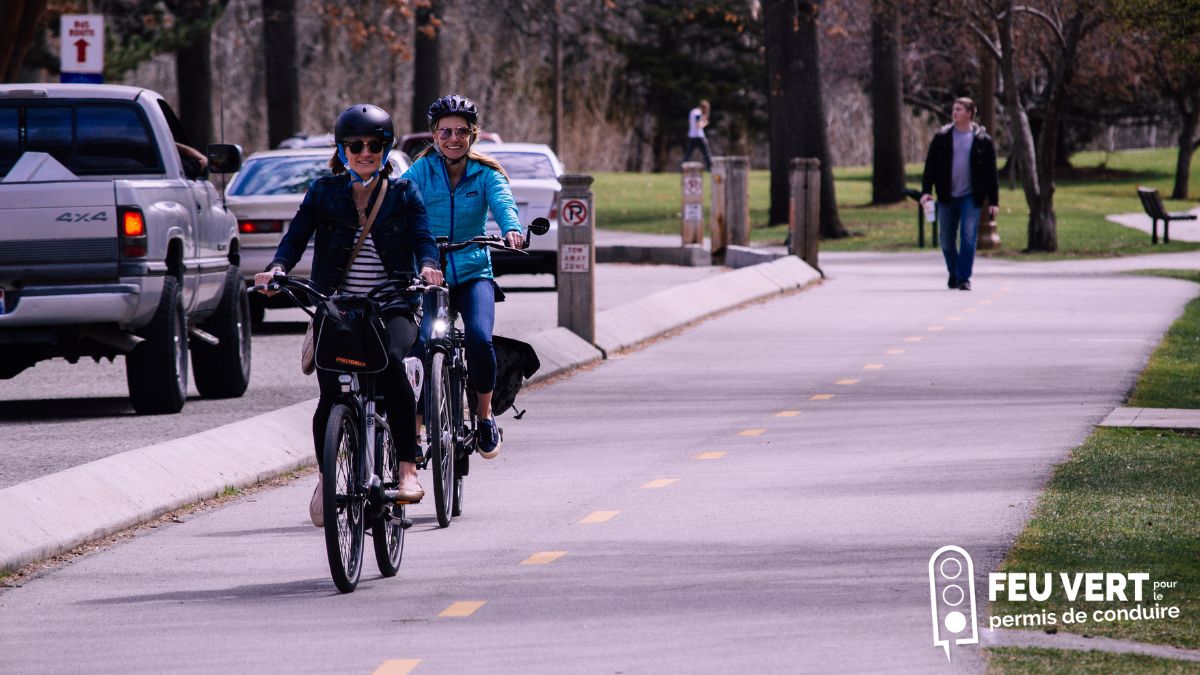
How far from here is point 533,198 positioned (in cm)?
2420

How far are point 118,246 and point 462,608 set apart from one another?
5828mm

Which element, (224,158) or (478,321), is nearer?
(478,321)

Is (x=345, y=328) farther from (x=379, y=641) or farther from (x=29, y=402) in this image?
(x=29, y=402)

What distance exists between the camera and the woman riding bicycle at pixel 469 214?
9289 millimetres

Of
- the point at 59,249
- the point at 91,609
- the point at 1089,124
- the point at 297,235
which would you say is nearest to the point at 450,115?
the point at 297,235

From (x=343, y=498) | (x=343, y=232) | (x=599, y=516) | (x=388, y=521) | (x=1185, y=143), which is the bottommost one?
(x=599, y=516)

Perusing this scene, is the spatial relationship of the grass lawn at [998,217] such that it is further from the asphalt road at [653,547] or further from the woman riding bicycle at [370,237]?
the woman riding bicycle at [370,237]

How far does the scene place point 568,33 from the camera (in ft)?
236

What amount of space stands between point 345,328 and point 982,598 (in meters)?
2.44

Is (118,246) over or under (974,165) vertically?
under

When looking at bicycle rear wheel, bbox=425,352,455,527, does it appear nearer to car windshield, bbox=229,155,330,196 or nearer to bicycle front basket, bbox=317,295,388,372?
bicycle front basket, bbox=317,295,388,372

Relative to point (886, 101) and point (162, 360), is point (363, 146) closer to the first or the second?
point (162, 360)

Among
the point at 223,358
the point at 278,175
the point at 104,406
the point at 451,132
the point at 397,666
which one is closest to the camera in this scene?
the point at 397,666

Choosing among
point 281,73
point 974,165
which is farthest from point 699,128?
point 974,165
